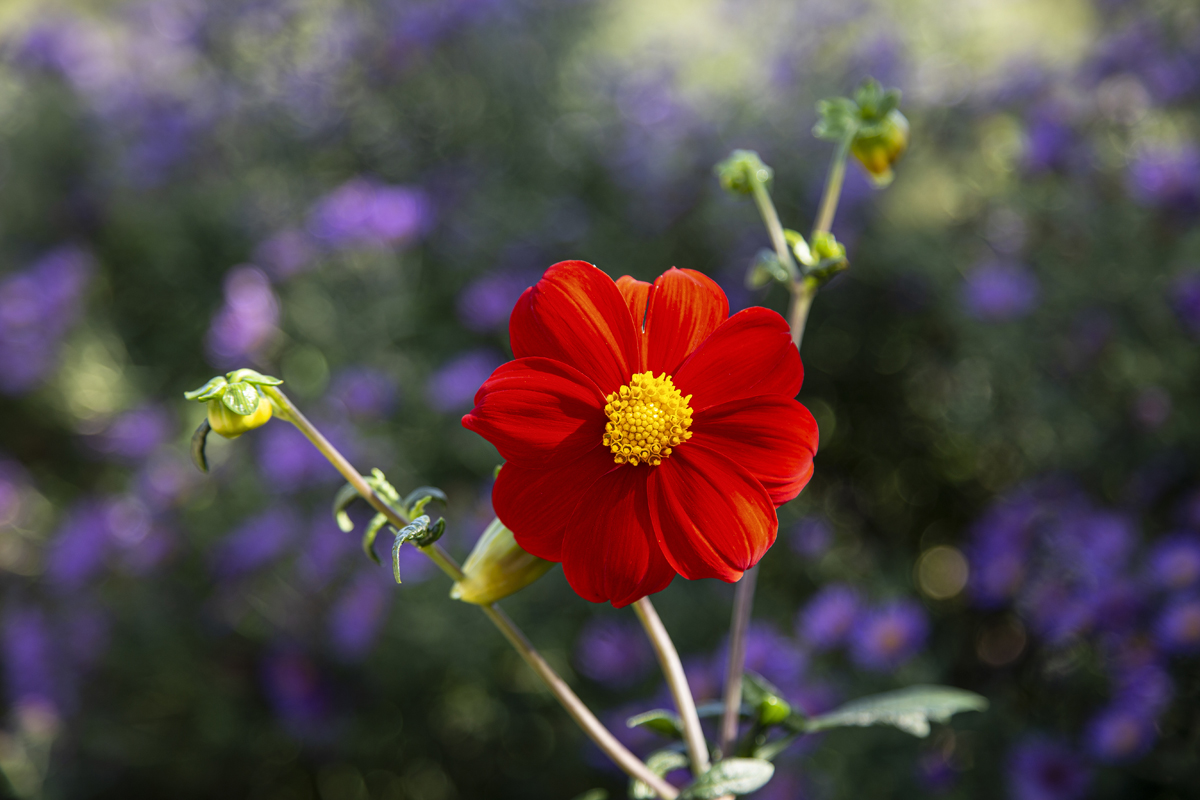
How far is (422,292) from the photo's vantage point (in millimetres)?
1656

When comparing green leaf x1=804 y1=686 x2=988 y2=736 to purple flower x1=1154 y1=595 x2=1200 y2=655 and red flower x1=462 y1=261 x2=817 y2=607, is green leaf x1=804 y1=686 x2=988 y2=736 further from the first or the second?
purple flower x1=1154 y1=595 x2=1200 y2=655

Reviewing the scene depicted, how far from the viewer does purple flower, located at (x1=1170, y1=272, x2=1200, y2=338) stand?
1.19 m

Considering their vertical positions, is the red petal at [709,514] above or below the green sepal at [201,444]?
below

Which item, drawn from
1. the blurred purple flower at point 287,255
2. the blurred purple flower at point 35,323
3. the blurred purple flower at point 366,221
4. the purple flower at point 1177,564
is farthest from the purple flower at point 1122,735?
the blurred purple flower at point 35,323

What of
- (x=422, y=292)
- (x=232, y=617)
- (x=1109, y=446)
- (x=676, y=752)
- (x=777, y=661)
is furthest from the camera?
(x=422, y=292)

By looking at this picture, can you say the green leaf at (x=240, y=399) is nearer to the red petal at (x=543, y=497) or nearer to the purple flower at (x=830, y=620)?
the red petal at (x=543, y=497)

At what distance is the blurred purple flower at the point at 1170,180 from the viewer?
1.26 m

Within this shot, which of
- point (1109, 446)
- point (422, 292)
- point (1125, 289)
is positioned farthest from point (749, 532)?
point (422, 292)

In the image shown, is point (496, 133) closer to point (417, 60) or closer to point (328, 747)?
point (417, 60)

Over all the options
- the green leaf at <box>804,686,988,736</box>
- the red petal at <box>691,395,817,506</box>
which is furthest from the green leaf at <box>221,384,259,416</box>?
the green leaf at <box>804,686,988,736</box>

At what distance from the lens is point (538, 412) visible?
394 millimetres

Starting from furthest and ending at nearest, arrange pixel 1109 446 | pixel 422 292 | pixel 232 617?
pixel 422 292 < pixel 232 617 < pixel 1109 446

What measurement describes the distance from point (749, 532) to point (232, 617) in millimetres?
1219

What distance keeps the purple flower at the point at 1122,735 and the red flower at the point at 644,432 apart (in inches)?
30.5
